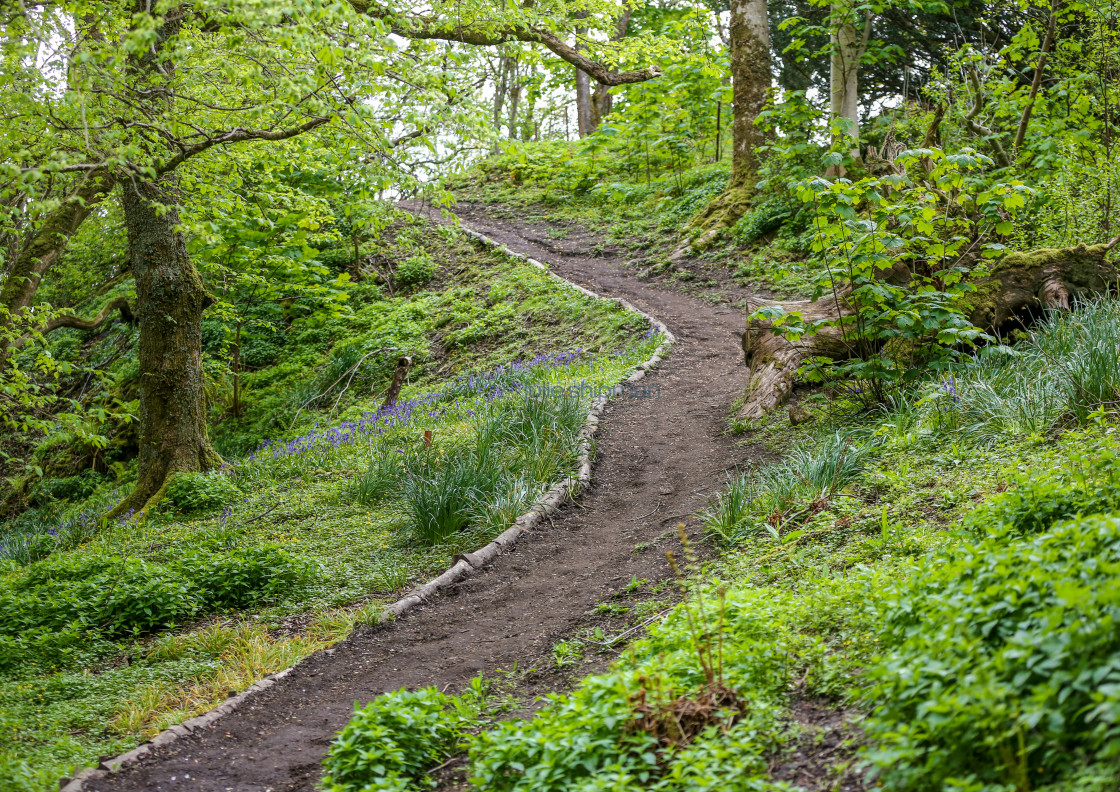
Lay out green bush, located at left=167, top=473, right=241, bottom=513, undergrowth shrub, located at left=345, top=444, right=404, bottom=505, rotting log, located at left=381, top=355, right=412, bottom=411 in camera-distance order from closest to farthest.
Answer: undergrowth shrub, located at left=345, top=444, right=404, bottom=505 → green bush, located at left=167, top=473, right=241, bottom=513 → rotting log, located at left=381, top=355, right=412, bottom=411

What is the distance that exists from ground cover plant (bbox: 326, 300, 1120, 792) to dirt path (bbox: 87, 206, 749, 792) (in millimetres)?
692

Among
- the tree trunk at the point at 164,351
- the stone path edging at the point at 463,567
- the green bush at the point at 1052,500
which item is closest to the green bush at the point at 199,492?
the tree trunk at the point at 164,351

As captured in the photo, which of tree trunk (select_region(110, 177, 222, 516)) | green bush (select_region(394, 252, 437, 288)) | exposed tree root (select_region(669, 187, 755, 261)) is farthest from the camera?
green bush (select_region(394, 252, 437, 288))

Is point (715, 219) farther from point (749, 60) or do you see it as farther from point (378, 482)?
point (378, 482)

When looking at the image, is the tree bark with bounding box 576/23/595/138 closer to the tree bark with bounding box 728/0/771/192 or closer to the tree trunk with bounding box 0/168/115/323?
the tree bark with bounding box 728/0/771/192

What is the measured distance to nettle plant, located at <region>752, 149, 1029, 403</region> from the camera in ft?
20.0

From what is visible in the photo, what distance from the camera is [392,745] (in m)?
3.16

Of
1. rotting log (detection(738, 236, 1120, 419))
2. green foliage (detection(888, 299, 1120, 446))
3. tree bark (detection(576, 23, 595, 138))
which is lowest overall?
green foliage (detection(888, 299, 1120, 446))

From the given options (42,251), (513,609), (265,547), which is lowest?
(513,609)

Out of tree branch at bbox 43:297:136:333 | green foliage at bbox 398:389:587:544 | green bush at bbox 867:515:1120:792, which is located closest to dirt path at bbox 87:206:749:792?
green foliage at bbox 398:389:587:544

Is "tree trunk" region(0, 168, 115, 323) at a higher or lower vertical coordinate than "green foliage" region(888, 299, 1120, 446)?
higher

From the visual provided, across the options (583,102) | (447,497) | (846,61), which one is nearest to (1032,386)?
(447,497)

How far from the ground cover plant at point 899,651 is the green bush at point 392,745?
0.03 meters

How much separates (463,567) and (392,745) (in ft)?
8.91
